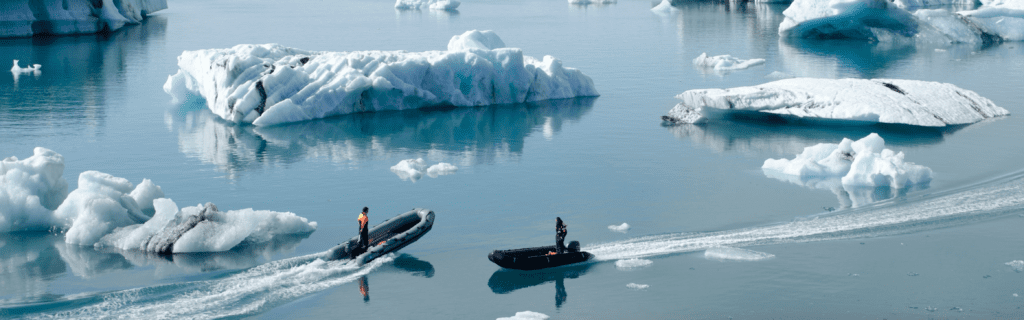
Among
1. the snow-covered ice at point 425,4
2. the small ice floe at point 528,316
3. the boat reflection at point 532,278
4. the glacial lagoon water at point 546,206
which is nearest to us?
the small ice floe at point 528,316

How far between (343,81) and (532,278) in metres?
18.9

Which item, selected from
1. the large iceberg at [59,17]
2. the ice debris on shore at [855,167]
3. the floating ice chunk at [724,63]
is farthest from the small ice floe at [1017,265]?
the large iceberg at [59,17]

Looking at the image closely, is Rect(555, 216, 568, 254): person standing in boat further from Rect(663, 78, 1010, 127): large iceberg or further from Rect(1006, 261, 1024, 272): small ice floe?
Rect(663, 78, 1010, 127): large iceberg

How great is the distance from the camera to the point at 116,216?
20750 millimetres

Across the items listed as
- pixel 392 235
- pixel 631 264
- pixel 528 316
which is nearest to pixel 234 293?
pixel 392 235

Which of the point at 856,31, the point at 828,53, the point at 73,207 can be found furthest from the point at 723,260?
the point at 856,31

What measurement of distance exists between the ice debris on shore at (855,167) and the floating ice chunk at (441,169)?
9.47 metres

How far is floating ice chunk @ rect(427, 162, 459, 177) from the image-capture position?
89.2 ft

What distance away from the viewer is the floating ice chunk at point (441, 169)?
27203 millimetres

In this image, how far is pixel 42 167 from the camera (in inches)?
858

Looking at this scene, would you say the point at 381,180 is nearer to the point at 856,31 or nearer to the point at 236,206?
the point at 236,206

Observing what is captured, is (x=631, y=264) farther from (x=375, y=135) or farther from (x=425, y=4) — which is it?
(x=425, y=4)

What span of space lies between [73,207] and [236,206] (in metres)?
3.85

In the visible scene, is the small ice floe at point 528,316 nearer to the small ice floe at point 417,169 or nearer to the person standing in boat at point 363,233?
the person standing in boat at point 363,233
